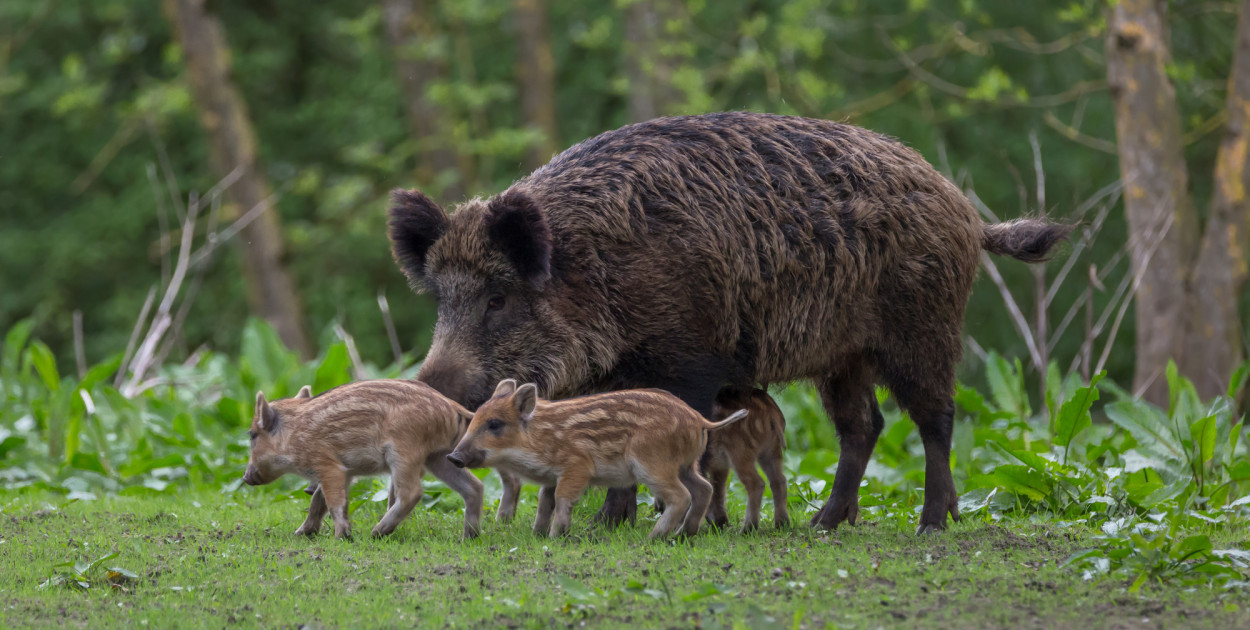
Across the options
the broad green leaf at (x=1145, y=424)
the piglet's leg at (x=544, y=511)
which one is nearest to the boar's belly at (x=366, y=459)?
the piglet's leg at (x=544, y=511)

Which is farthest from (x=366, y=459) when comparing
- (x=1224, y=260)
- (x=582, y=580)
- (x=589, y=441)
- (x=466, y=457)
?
(x=1224, y=260)

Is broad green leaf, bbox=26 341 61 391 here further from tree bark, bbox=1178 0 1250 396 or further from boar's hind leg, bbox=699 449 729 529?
tree bark, bbox=1178 0 1250 396

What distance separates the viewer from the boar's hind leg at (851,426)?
6.91 m

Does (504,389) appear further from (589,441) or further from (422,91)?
(422,91)

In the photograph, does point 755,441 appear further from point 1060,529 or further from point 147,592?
point 147,592

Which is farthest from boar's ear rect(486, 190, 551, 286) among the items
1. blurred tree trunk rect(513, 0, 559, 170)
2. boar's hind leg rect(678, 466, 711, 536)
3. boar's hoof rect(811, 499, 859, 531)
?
blurred tree trunk rect(513, 0, 559, 170)

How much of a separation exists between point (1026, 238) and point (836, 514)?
2.04 meters

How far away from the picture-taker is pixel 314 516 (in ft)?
21.2

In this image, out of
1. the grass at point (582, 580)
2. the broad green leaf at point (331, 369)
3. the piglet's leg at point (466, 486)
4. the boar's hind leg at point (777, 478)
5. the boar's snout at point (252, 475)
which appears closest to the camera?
the grass at point (582, 580)

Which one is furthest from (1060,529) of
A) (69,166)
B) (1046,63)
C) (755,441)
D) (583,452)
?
(69,166)

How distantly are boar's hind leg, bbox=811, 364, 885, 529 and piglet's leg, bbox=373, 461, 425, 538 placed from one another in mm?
2195

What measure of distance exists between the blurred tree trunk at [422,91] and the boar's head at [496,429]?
14367 millimetres

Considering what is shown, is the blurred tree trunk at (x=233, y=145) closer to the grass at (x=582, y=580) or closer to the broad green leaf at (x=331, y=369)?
the broad green leaf at (x=331, y=369)

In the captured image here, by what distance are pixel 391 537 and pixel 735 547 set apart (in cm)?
173
